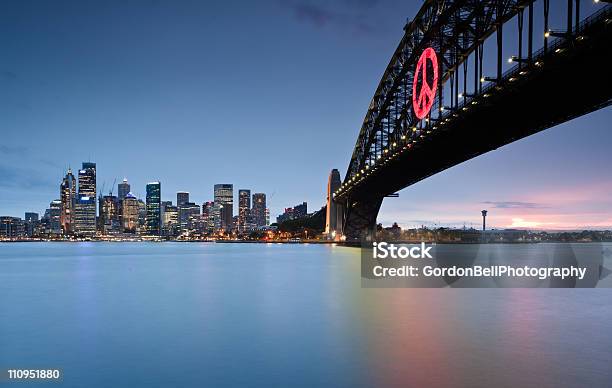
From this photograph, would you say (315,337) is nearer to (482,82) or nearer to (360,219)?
(482,82)

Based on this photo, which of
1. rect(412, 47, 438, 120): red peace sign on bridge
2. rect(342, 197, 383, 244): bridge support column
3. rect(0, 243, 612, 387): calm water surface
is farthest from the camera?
rect(342, 197, 383, 244): bridge support column

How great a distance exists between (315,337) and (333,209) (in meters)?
104

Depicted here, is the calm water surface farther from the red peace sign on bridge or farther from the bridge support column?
the bridge support column

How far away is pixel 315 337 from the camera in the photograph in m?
19.7

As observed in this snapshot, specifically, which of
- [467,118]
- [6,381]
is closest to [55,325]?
[6,381]

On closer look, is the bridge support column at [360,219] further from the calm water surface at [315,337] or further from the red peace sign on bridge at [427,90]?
the calm water surface at [315,337]

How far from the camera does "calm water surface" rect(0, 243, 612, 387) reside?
14.4 meters

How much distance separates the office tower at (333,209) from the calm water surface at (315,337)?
284ft

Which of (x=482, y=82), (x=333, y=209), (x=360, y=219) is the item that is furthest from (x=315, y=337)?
(x=333, y=209)

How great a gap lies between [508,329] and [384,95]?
212 ft

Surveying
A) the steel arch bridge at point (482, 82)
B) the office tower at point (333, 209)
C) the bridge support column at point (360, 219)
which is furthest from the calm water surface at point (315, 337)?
the office tower at point (333, 209)

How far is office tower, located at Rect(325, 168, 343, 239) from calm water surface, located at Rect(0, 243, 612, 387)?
8649cm

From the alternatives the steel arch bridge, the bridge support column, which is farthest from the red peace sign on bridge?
the bridge support column

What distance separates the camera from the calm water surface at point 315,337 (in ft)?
47.2
